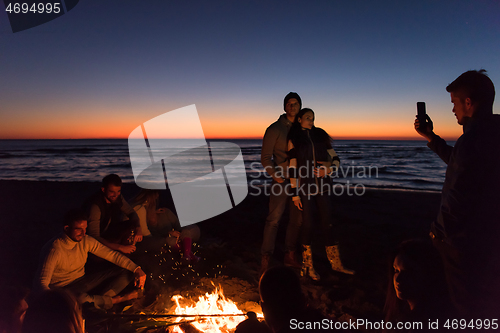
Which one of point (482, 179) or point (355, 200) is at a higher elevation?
point (482, 179)

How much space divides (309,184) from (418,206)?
6008mm

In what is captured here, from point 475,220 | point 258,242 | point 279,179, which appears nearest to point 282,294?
point 475,220

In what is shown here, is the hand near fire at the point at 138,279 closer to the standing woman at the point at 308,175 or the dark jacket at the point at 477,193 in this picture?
the standing woman at the point at 308,175

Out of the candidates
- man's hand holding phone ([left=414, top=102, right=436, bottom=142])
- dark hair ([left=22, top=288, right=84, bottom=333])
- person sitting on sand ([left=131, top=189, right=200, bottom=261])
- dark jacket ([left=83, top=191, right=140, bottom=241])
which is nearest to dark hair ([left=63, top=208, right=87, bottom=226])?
dark jacket ([left=83, top=191, right=140, bottom=241])

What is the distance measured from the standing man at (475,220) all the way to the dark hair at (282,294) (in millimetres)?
1012

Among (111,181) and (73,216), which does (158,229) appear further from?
(73,216)

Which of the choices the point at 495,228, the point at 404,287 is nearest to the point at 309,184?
the point at 404,287

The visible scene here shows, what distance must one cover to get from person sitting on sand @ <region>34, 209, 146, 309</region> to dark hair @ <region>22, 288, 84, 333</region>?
75 centimetres

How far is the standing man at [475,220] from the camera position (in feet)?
5.24

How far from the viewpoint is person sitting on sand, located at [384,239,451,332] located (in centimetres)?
176

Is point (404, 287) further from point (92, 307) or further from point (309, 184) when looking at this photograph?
point (92, 307)

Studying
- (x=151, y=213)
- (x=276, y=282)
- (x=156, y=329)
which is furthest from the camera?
(x=151, y=213)

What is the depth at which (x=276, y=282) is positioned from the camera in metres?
1.51

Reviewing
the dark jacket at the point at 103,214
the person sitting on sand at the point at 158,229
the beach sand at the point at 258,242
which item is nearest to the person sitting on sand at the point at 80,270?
the dark jacket at the point at 103,214
